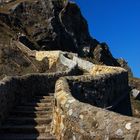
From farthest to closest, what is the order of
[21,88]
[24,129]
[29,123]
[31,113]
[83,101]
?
[21,88]
[83,101]
[31,113]
[29,123]
[24,129]

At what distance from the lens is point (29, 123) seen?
14.8m

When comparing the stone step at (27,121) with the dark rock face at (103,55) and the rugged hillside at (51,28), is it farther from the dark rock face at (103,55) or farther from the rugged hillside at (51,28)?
the dark rock face at (103,55)

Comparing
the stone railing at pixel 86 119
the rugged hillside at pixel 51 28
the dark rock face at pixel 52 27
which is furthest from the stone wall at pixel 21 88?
the dark rock face at pixel 52 27

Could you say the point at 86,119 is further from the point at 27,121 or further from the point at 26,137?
the point at 27,121

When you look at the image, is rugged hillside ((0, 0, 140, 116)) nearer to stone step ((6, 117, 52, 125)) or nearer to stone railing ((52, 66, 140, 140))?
stone railing ((52, 66, 140, 140))

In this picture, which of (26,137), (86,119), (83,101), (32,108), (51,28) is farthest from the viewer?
(51,28)

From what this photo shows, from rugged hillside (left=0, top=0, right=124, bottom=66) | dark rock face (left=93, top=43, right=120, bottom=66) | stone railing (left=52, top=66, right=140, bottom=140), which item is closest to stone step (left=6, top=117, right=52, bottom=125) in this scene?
stone railing (left=52, top=66, right=140, bottom=140)

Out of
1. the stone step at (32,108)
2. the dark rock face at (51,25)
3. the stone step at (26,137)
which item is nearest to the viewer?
the stone step at (26,137)

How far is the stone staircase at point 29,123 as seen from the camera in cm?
1322

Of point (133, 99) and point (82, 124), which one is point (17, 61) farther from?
point (82, 124)

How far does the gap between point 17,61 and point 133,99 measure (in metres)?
18.4

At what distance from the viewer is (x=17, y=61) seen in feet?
149

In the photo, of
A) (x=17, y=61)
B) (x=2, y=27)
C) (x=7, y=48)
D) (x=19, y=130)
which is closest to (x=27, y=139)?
(x=19, y=130)

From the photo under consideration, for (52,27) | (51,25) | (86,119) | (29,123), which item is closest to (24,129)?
(29,123)
